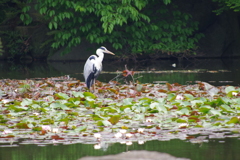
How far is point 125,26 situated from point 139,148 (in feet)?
47.5

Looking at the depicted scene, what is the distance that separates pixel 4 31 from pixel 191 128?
1595cm

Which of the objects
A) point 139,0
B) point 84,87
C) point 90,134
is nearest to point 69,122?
point 90,134

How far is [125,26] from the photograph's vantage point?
17.4m

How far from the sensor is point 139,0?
616 inches

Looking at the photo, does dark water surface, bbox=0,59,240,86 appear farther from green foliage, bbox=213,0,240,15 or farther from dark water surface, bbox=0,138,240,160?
dark water surface, bbox=0,138,240,160

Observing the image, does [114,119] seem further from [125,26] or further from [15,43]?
[15,43]

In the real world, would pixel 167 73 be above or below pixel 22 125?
above

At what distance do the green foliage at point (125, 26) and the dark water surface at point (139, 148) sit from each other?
38.9 ft

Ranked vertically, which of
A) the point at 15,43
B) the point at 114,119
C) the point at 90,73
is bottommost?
the point at 114,119

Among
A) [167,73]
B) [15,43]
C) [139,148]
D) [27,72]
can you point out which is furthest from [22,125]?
[15,43]

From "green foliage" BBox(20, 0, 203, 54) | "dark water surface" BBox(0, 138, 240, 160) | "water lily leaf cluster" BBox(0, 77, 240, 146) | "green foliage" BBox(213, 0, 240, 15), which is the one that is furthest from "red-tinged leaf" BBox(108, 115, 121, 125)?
"green foliage" BBox(213, 0, 240, 15)

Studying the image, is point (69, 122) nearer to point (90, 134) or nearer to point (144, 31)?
point (90, 134)

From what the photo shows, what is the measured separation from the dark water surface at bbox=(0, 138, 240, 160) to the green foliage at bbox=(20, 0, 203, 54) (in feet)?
38.9

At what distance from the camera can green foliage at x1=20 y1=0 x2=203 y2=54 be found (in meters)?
15.5
